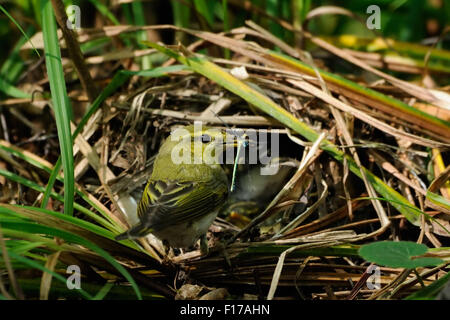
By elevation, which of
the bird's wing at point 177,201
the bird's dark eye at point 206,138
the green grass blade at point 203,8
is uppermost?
the green grass blade at point 203,8

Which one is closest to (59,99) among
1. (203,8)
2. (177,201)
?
(177,201)

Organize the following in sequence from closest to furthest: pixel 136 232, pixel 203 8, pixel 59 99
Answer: pixel 136 232
pixel 59 99
pixel 203 8

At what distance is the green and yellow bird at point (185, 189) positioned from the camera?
275 cm

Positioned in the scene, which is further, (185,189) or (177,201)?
(185,189)

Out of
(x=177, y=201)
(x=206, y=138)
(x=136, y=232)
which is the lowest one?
(x=136, y=232)

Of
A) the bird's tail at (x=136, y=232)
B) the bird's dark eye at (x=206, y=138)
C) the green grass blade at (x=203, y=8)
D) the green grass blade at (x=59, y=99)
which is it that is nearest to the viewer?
the bird's tail at (x=136, y=232)

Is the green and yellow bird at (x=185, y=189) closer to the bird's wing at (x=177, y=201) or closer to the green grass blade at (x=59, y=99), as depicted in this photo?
the bird's wing at (x=177, y=201)

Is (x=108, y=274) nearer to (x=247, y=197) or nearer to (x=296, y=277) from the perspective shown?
(x=296, y=277)

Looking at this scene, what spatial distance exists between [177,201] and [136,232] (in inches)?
16.5

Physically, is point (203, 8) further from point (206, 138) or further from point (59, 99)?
point (59, 99)

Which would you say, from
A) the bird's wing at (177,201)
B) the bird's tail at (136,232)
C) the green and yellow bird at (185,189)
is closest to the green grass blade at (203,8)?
the green and yellow bird at (185,189)

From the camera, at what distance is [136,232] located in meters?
2.52

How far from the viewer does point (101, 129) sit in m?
3.63
